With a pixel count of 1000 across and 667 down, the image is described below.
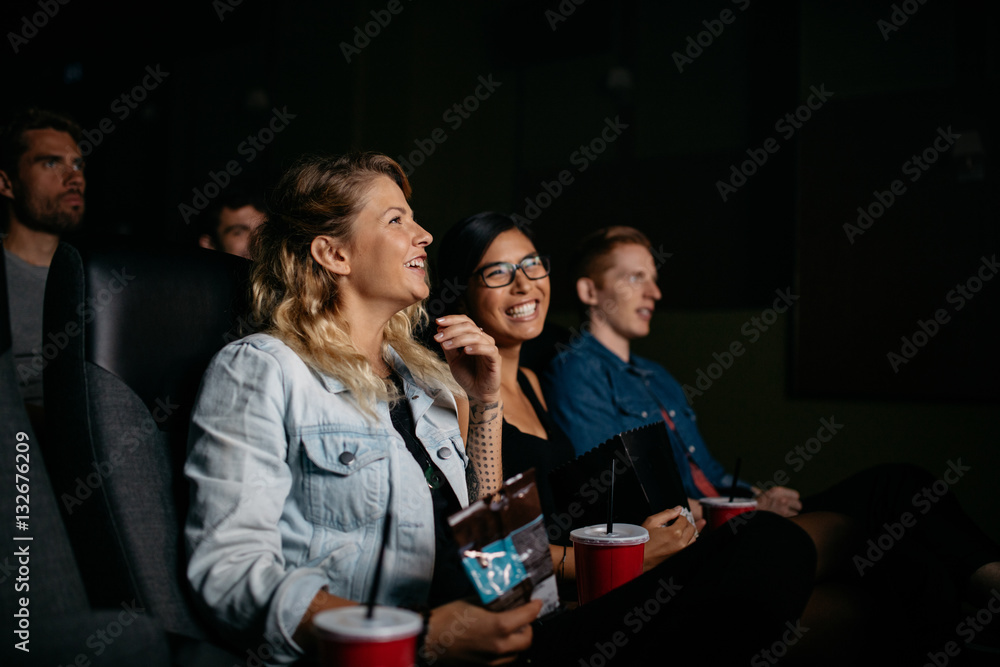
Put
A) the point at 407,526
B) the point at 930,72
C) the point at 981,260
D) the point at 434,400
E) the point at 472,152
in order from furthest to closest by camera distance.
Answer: the point at 472,152 < the point at 930,72 < the point at 981,260 < the point at 434,400 < the point at 407,526

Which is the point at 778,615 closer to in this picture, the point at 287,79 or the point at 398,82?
the point at 398,82

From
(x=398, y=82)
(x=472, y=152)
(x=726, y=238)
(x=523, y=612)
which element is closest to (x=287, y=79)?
(x=398, y=82)

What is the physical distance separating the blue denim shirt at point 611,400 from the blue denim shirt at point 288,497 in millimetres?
957

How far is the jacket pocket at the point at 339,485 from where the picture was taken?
3.63 feet

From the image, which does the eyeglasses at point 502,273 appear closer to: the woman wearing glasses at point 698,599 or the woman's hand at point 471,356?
the woman's hand at point 471,356

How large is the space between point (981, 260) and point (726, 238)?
1.03 metres

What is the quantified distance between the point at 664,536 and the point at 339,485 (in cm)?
71

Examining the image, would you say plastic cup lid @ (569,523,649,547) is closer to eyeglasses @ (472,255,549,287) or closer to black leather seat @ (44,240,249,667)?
black leather seat @ (44,240,249,667)

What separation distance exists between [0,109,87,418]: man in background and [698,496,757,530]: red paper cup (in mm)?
2025

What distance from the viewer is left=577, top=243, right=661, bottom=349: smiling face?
2.39m

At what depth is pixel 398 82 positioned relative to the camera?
329cm

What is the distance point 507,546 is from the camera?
93 centimetres

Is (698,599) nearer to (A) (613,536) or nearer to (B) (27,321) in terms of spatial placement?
(A) (613,536)

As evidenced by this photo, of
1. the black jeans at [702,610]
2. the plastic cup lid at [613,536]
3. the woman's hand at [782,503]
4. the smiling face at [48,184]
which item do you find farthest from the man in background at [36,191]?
the woman's hand at [782,503]
